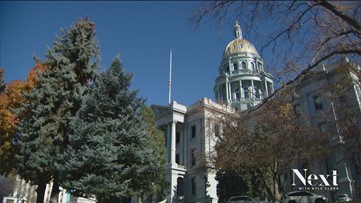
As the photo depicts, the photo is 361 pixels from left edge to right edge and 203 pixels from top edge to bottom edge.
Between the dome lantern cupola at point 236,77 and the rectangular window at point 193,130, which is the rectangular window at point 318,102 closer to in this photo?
the rectangular window at point 193,130

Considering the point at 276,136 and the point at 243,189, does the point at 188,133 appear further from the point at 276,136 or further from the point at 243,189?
the point at 276,136

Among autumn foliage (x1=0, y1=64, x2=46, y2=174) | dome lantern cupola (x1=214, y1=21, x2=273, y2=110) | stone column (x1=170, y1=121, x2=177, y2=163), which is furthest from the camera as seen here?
dome lantern cupola (x1=214, y1=21, x2=273, y2=110)

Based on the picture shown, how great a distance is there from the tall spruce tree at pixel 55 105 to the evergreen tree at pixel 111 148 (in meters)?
1.83

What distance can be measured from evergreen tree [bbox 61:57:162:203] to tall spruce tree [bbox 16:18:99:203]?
5.99 feet

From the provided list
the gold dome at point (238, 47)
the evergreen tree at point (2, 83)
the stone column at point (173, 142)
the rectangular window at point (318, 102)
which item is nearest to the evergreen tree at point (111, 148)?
the evergreen tree at point (2, 83)

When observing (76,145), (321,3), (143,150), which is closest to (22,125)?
(76,145)

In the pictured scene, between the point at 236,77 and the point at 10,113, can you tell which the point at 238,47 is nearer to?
the point at 236,77

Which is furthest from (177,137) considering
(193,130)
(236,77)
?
(236,77)

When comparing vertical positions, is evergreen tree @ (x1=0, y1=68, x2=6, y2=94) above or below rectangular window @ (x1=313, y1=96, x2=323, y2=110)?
below

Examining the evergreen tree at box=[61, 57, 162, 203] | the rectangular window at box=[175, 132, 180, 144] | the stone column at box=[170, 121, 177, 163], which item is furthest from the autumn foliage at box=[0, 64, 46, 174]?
the rectangular window at box=[175, 132, 180, 144]

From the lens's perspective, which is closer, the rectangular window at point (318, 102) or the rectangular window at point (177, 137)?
the rectangular window at point (318, 102)

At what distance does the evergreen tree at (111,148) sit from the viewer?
1634cm

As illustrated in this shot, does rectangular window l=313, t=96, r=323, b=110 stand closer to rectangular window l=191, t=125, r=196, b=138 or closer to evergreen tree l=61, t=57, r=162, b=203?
rectangular window l=191, t=125, r=196, b=138

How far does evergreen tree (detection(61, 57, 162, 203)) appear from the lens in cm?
1634
